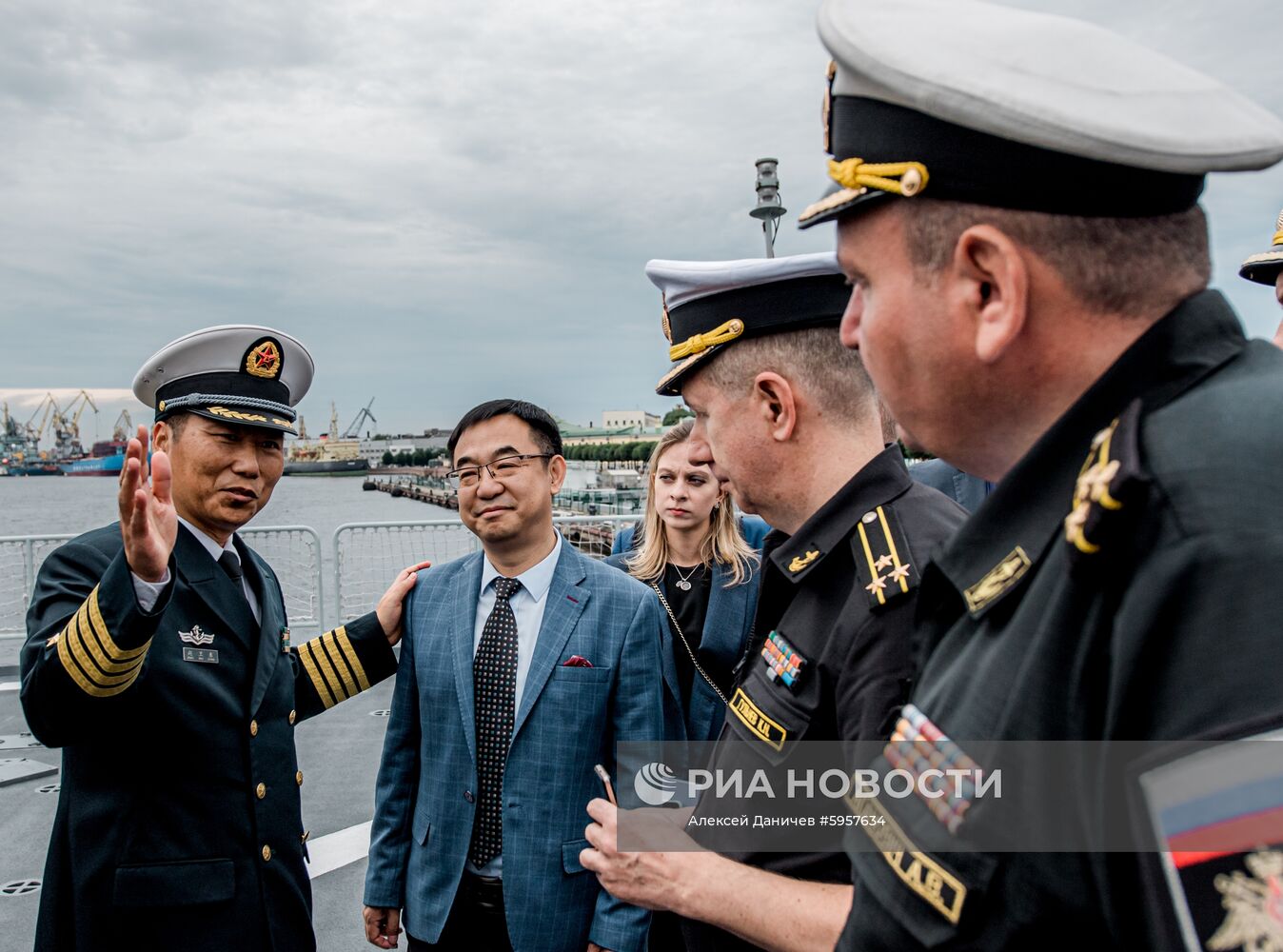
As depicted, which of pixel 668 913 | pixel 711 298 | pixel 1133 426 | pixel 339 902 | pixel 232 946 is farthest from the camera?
pixel 339 902

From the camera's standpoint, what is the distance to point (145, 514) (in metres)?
1.77

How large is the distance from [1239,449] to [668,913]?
2.71m

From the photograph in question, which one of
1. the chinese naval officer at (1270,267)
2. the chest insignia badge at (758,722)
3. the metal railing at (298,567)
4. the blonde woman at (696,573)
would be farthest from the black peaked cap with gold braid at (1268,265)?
the metal railing at (298,567)

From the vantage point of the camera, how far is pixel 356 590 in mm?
7836

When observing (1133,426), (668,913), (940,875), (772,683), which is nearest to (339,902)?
(668,913)

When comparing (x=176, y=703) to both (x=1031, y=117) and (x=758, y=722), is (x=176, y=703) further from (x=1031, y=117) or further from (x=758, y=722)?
(x=1031, y=117)

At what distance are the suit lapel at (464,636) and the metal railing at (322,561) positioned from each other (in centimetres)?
471

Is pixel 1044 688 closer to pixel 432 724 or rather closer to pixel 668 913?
pixel 432 724

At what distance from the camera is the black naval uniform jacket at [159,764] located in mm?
1847

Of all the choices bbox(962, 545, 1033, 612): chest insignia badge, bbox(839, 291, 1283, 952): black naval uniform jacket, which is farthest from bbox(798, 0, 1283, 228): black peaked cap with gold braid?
bbox(962, 545, 1033, 612): chest insignia badge

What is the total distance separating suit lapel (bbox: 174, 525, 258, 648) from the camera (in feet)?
7.29

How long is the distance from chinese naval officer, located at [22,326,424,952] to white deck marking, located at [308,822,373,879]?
72.8 inches

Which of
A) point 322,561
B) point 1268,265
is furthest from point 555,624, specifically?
point 322,561

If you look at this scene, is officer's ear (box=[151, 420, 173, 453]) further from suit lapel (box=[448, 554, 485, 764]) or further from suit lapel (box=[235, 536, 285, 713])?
suit lapel (box=[448, 554, 485, 764])
